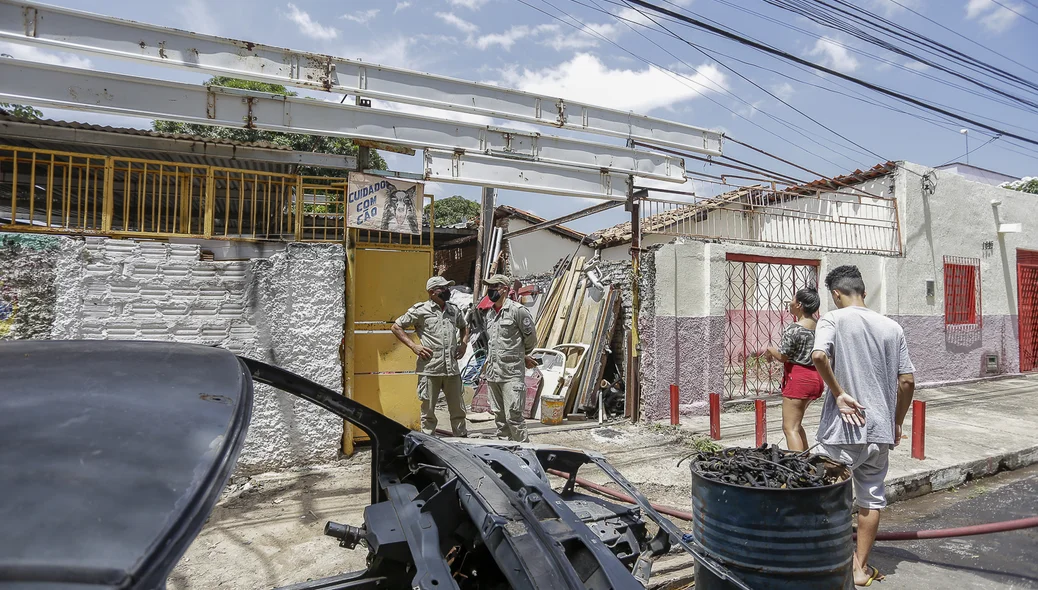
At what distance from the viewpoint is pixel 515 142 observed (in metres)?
6.22

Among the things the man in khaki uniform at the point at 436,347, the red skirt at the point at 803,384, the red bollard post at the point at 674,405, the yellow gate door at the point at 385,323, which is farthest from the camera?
the red bollard post at the point at 674,405

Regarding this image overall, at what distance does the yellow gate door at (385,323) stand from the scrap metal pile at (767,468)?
3.49m

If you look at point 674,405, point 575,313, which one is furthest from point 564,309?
point 674,405

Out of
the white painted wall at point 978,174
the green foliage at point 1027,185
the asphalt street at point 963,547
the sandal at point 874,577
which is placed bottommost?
the asphalt street at point 963,547

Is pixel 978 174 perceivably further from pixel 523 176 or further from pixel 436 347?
pixel 436 347

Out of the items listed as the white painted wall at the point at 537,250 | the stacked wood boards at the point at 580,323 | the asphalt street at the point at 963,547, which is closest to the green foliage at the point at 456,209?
the white painted wall at the point at 537,250

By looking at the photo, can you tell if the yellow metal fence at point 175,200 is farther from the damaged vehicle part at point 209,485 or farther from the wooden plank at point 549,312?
the wooden plank at point 549,312

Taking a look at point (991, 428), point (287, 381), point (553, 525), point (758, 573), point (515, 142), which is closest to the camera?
point (553, 525)

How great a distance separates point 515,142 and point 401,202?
4.83 feet

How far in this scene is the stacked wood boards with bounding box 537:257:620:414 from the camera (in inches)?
301

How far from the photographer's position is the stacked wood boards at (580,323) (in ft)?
25.0

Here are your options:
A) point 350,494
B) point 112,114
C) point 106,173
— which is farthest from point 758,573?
point 112,114

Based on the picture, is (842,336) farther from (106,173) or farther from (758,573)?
(106,173)

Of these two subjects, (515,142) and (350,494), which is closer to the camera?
(350,494)
